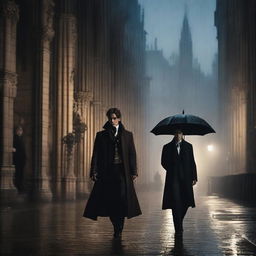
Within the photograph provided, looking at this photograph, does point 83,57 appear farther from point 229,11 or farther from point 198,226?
point 229,11

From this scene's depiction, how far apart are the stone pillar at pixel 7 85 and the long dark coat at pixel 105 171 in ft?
39.4

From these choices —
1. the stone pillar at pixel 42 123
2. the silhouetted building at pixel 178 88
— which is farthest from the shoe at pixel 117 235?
the silhouetted building at pixel 178 88

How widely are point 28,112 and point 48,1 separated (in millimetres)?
4533

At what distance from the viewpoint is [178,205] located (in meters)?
10.9

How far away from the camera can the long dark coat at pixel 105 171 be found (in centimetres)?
1018

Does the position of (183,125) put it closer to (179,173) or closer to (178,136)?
(178,136)

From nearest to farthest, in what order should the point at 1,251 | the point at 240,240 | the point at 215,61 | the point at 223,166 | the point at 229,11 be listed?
the point at 1,251 → the point at 240,240 → the point at 229,11 → the point at 223,166 → the point at 215,61

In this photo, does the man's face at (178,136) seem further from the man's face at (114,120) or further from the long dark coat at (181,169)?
the man's face at (114,120)

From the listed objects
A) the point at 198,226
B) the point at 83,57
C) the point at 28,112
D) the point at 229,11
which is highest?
the point at 229,11

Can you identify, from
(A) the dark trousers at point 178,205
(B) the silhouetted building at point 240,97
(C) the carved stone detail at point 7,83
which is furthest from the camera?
(B) the silhouetted building at point 240,97

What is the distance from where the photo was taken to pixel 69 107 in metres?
31.2

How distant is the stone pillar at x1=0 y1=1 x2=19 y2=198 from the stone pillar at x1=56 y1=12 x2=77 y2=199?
821 cm

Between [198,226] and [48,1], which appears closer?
[198,226]

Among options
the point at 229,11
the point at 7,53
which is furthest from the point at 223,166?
the point at 7,53
